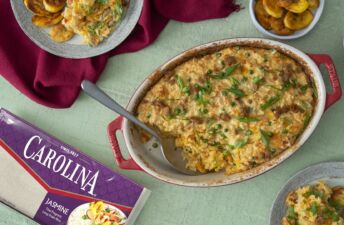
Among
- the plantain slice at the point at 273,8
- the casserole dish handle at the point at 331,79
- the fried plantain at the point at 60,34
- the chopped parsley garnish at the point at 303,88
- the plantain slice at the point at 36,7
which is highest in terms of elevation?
the plantain slice at the point at 273,8

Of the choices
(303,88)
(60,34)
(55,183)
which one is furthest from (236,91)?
(55,183)

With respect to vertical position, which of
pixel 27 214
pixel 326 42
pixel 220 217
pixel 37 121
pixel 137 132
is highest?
pixel 326 42

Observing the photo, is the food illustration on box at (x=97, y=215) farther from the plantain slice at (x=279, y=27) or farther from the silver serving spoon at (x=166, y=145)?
the plantain slice at (x=279, y=27)

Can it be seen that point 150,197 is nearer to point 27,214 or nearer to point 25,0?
point 27,214

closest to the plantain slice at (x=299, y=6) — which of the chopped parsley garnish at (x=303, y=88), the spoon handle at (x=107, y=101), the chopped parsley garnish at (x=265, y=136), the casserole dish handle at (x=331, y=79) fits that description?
the casserole dish handle at (x=331, y=79)

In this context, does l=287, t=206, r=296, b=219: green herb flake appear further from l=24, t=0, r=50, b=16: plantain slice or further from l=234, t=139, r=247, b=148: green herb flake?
l=24, t=0, r=50, b=16: plantain slice

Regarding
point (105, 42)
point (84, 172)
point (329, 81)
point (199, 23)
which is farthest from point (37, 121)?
point (329, 81)
